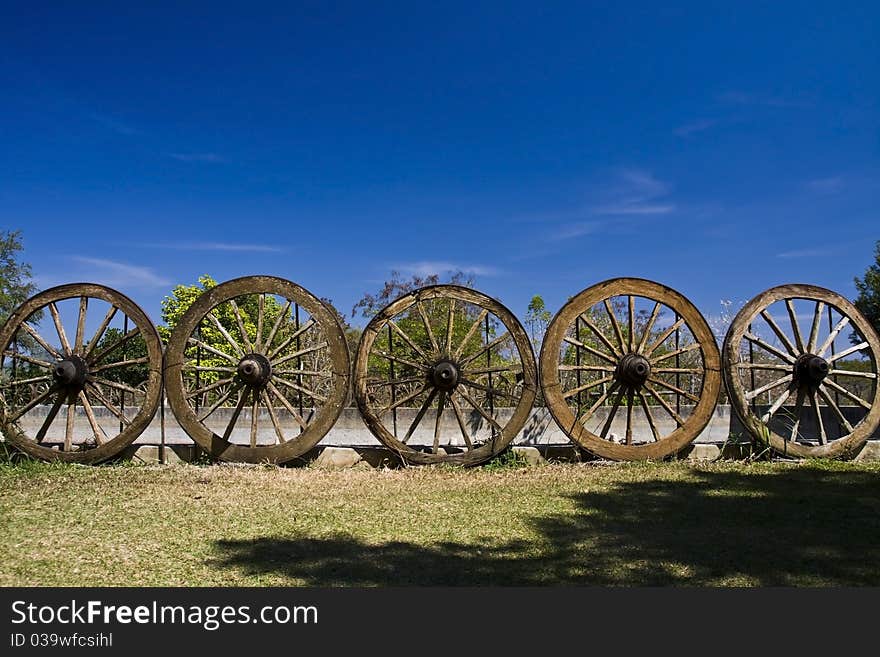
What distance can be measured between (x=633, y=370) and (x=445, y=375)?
2.54m

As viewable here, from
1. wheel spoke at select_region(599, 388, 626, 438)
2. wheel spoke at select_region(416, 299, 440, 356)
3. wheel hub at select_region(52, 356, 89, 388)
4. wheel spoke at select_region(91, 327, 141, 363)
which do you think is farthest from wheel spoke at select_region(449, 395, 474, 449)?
wheel hub at select_region(52, 356, 89, 388)

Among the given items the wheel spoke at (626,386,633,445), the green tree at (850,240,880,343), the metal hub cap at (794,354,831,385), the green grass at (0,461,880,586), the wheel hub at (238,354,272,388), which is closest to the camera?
the green grass at (0,461,880,586)

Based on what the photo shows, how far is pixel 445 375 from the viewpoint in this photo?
829 centimetres

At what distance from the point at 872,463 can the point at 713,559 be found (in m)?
5.79

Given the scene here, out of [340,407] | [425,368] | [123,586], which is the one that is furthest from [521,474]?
[123,586]

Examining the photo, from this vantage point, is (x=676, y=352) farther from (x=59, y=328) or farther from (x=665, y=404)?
(x=59, y=328)

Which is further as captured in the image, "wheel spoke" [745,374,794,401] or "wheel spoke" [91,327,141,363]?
"wheel spoke" [91,327,141,363]

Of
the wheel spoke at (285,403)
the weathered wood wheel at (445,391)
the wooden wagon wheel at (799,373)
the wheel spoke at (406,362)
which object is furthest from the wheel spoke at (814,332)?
the wheel spoke at (285,403)

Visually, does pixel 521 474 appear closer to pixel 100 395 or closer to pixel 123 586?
pixel 123 586

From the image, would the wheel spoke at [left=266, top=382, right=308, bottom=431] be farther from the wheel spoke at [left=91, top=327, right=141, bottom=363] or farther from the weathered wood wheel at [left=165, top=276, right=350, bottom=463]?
the wheel spoke at [left=91, top=327, right=141, bottom=363]

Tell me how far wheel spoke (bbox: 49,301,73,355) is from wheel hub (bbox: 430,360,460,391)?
5.25 m

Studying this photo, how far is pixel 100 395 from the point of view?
864 cm

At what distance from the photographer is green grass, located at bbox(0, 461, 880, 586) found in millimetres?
4211

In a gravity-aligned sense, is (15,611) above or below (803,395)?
below
